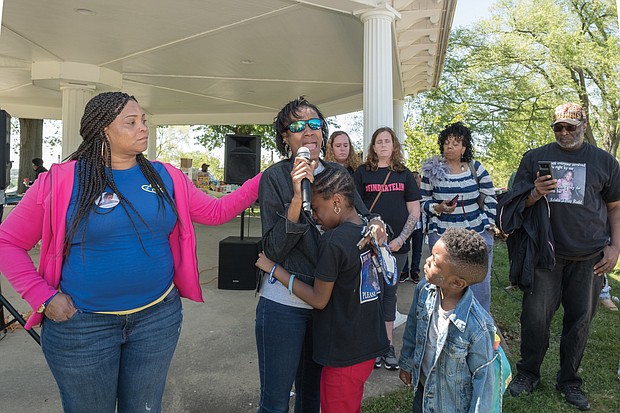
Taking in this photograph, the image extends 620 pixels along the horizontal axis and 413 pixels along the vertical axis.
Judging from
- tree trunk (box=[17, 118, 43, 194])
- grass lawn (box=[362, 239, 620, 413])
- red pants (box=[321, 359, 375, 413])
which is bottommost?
grass lawn (box=[362, 239, 620, 413])

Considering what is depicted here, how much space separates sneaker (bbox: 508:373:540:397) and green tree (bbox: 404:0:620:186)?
14994mm

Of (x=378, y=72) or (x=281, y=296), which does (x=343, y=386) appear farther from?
(x=378, y=72)

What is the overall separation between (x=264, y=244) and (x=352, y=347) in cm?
57

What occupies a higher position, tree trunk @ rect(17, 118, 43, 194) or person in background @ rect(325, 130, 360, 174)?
tree trunk @ rect(17, 118, 43, 194)

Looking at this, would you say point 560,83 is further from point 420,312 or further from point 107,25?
point 420,312

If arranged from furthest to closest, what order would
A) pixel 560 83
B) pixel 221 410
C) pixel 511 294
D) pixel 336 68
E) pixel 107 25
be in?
pixel 560 83 → pixel 336 68 → pixel 107 25 → pixel 511 294 → pixel 221 410

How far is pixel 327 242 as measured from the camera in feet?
5.98

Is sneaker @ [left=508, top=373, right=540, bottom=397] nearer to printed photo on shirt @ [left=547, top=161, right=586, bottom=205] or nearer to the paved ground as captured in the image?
the paved ground

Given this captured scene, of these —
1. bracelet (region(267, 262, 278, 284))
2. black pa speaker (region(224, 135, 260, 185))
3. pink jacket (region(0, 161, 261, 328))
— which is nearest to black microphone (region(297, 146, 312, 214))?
bracelet (region(267, 262, 278, 284))

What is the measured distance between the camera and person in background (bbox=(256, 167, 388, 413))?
186 centimetres

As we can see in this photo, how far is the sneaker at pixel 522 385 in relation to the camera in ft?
10.1

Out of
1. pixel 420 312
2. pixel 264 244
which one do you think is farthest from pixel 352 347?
pixel 264 244

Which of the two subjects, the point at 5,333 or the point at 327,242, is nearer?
the point at 327,242

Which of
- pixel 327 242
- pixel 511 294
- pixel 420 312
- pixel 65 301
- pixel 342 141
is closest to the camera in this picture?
pixel 65 301
